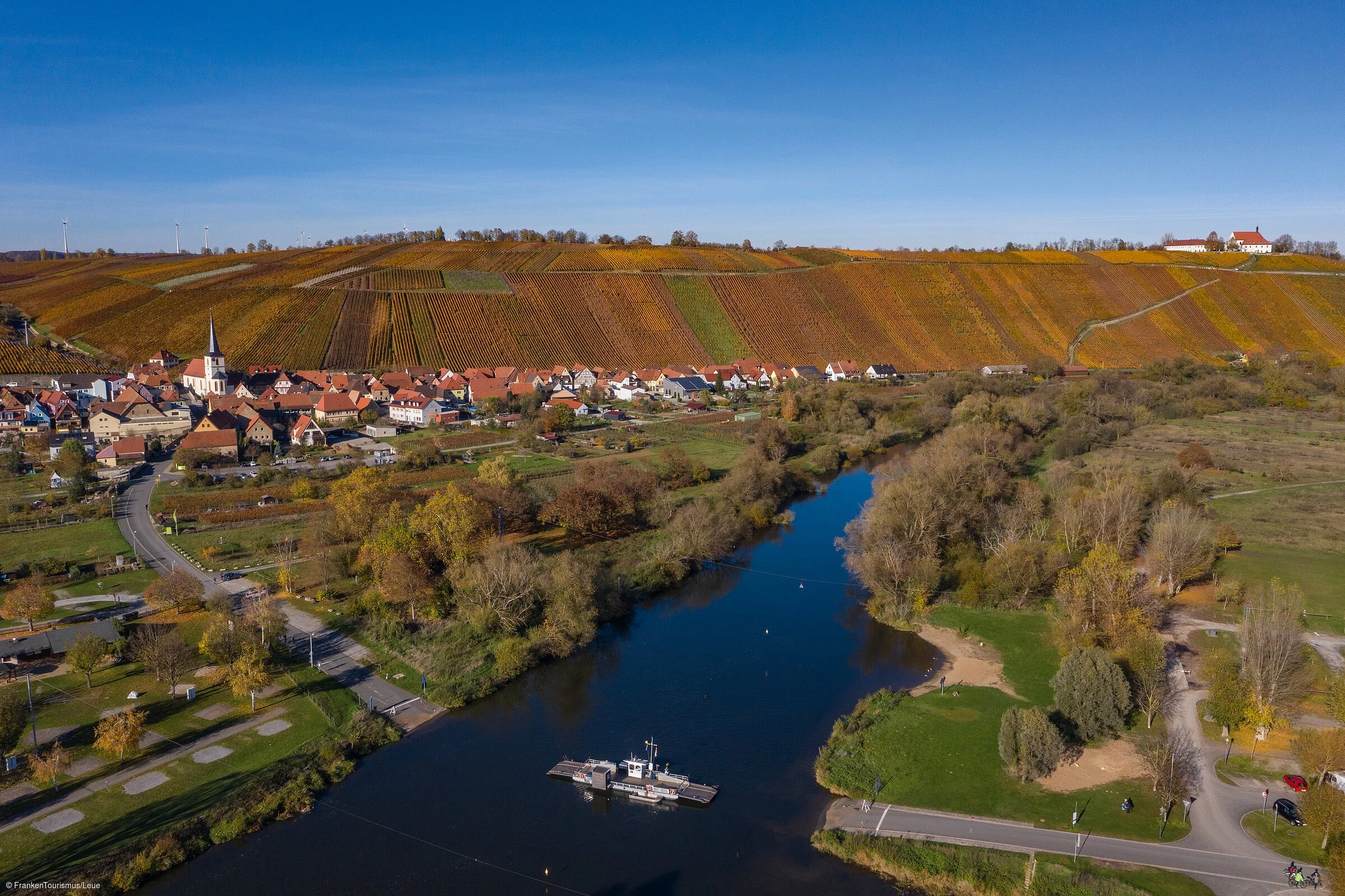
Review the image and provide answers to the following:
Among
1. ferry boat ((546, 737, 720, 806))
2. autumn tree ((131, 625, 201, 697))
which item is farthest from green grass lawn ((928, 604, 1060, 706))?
autumn tree ((131, 625, 201, 697))

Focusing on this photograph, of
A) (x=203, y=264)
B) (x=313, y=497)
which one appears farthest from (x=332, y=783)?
(x=203, y=264)

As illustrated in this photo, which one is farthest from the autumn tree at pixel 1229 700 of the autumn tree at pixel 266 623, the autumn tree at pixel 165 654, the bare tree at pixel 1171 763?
the autumn tree at pixel 165 654

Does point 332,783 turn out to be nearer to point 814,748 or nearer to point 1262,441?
point 814,748

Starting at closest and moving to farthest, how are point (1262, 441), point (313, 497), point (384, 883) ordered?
point (384, 883)
point (313, 497)
point (1262, 441)

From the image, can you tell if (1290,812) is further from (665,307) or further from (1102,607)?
(665,307)

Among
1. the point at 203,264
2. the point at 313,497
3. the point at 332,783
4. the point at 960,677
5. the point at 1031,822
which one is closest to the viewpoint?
the point at 1031,822

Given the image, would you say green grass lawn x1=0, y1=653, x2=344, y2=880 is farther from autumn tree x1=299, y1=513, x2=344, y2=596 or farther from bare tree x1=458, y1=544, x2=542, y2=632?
autumn tree x1=299, y1=513, x2=344, y2=596
